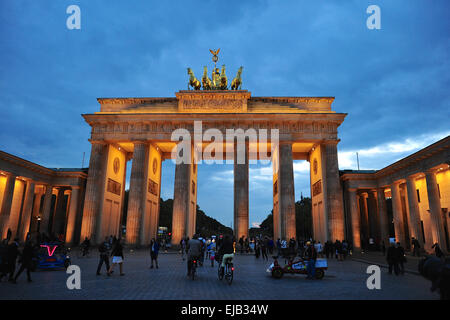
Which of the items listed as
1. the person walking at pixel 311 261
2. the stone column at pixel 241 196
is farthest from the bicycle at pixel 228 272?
the stone column at pixel 241 196

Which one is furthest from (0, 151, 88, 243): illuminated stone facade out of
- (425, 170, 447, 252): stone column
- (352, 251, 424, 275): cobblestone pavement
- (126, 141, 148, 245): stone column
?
(425, 170, 447, 252): stone column

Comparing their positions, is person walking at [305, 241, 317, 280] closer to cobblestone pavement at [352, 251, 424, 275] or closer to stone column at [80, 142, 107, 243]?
cobblestone pavement at [352, 251, 424, 275]

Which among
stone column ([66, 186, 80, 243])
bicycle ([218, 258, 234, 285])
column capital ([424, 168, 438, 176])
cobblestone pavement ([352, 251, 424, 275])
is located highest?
column capital ([424, 168, 438, 176])

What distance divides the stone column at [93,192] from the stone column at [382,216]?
32.6 meters

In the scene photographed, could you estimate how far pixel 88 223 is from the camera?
1266 inches

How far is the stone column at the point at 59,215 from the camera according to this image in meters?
37.2

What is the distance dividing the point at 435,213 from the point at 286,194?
44.3 feet

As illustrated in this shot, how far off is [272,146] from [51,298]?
3068cm

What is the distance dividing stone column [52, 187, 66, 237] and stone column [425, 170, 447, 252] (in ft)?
135

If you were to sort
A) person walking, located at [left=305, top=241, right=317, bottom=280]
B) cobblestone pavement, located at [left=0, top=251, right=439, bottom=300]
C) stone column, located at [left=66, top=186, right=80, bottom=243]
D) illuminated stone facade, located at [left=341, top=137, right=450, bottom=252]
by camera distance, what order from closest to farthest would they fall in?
cobblestone pavement, located at [left=0, top=251, right=439, bottom=300] < person walking, located at [left=305, top=241, right=317, bottom=280] < illuminated stone facade, located at [left=341, top=137, right=450, bottom=252] < stone column, located at [left=66, top=186, right=80, bottom=243]

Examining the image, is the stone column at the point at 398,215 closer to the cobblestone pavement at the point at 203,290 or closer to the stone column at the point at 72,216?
the cobblestone pavement at the point at 203,290

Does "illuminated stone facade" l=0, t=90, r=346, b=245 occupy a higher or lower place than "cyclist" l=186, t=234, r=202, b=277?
higher

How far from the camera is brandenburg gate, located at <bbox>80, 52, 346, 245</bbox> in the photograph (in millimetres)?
32688
